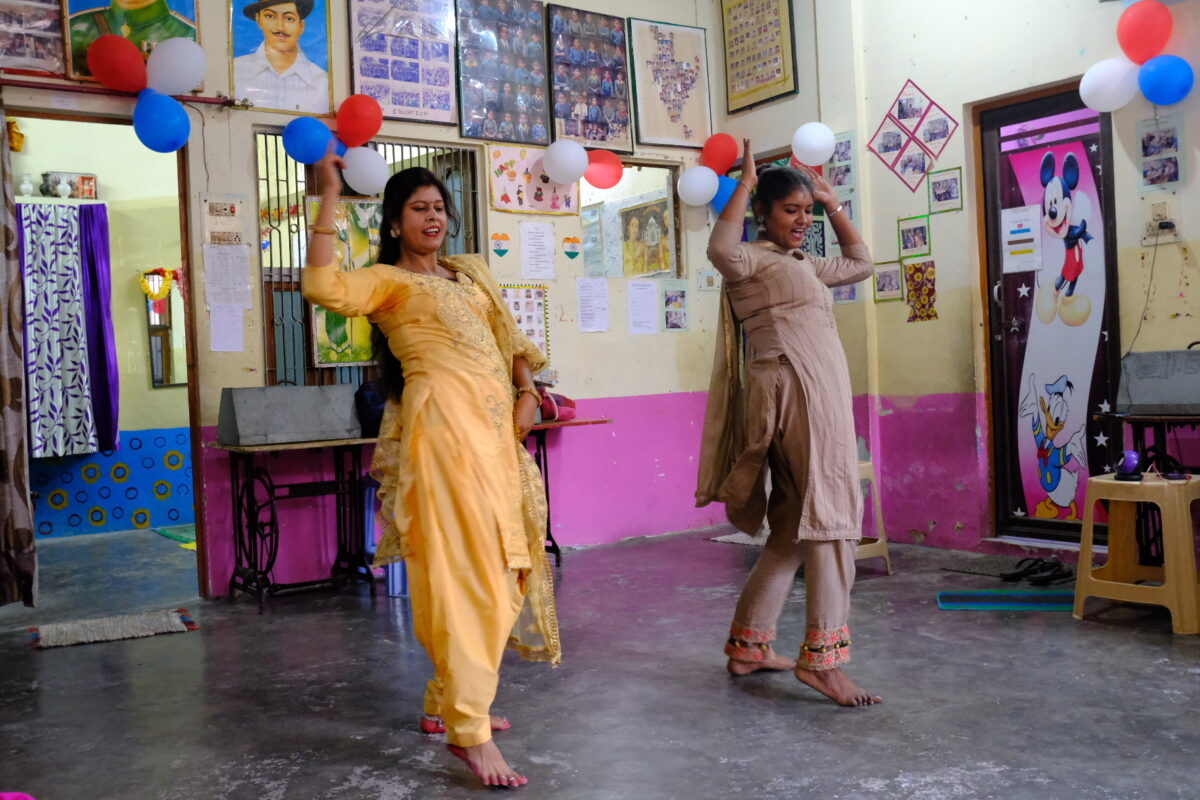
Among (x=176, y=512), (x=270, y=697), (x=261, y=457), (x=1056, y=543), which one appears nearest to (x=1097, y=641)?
(x=1056, y=543)

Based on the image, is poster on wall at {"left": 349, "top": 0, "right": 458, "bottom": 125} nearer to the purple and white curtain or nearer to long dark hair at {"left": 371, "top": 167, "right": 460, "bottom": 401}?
long dark hair at {"left": 371, "top": 167, "right": 460, "bottom": 401}

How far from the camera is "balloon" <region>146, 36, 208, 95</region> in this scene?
4645 mm

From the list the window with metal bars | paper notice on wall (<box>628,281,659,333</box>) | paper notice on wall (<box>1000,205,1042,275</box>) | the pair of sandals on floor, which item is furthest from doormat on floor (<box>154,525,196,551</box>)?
paper notice on wall (<box>1000,205,1042,275</box>)

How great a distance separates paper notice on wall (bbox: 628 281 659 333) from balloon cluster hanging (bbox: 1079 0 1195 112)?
2735 millimetres

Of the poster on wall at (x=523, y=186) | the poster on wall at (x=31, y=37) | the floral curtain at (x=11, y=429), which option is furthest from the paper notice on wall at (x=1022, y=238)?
the floral curtain at (x=11, y=429)

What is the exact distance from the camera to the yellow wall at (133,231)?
768cm

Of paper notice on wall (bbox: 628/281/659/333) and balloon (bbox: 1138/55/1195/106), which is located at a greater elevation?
balloon (bbox: 1138/55/1195/106)

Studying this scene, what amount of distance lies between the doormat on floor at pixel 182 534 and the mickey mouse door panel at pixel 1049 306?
501cm

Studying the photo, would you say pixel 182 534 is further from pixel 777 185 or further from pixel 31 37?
pixel 777 185

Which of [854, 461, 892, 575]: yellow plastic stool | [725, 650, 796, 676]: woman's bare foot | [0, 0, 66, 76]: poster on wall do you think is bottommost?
[725, 650, 796, 676]: woman's bare foot

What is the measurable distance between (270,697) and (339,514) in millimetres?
1941

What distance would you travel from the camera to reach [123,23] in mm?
4824

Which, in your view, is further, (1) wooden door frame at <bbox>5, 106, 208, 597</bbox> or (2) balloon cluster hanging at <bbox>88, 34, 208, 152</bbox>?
(1) wooden door frame at <bbox>5, 106, 208, 597</bbox>

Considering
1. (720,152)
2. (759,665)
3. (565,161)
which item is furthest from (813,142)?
(759,665)
